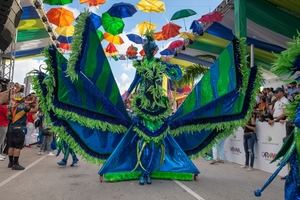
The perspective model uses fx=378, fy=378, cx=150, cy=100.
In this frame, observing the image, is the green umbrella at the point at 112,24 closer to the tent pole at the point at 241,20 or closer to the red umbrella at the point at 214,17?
the tent pole at the point at 241,20

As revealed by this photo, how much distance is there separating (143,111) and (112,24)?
4226 millimetres

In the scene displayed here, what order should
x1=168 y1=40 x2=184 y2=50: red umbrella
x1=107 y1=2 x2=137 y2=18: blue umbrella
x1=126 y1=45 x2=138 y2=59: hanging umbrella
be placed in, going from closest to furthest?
x1=126 y1=45 x2=138 y2=59: hanging umbrella < x1=107 y1=2 x2=137 y2=18: blue umbrella < x1=168 y1=40 x2=184 y2=50: red umbrella

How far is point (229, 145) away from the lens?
504 inches

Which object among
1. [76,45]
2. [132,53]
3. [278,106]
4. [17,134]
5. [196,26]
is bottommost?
[17,134]

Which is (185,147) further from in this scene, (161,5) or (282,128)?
(161,5)

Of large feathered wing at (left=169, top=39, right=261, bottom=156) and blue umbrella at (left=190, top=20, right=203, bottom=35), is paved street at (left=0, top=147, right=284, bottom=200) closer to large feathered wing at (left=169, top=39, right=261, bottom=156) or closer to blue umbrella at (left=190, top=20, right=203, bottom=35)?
large feathered wing at (left=169, top=39, right=261, bottom=156)

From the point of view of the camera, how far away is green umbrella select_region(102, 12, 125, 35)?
1020 cm

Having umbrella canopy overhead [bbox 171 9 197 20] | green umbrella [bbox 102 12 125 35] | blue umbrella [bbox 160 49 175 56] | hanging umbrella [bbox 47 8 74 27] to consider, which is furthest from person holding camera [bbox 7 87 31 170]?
blue umbrella [bbox 160 49 175 56]

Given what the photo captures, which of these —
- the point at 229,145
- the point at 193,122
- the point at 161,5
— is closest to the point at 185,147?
the point at 193,122

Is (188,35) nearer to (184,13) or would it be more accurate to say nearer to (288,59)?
(184,13)

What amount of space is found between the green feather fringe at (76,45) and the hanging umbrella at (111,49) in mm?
9620

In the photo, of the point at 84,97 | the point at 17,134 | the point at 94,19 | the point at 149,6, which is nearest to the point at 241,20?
the point at 149,6

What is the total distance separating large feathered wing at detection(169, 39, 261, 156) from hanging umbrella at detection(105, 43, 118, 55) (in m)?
8.56

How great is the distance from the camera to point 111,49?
15.9 m
